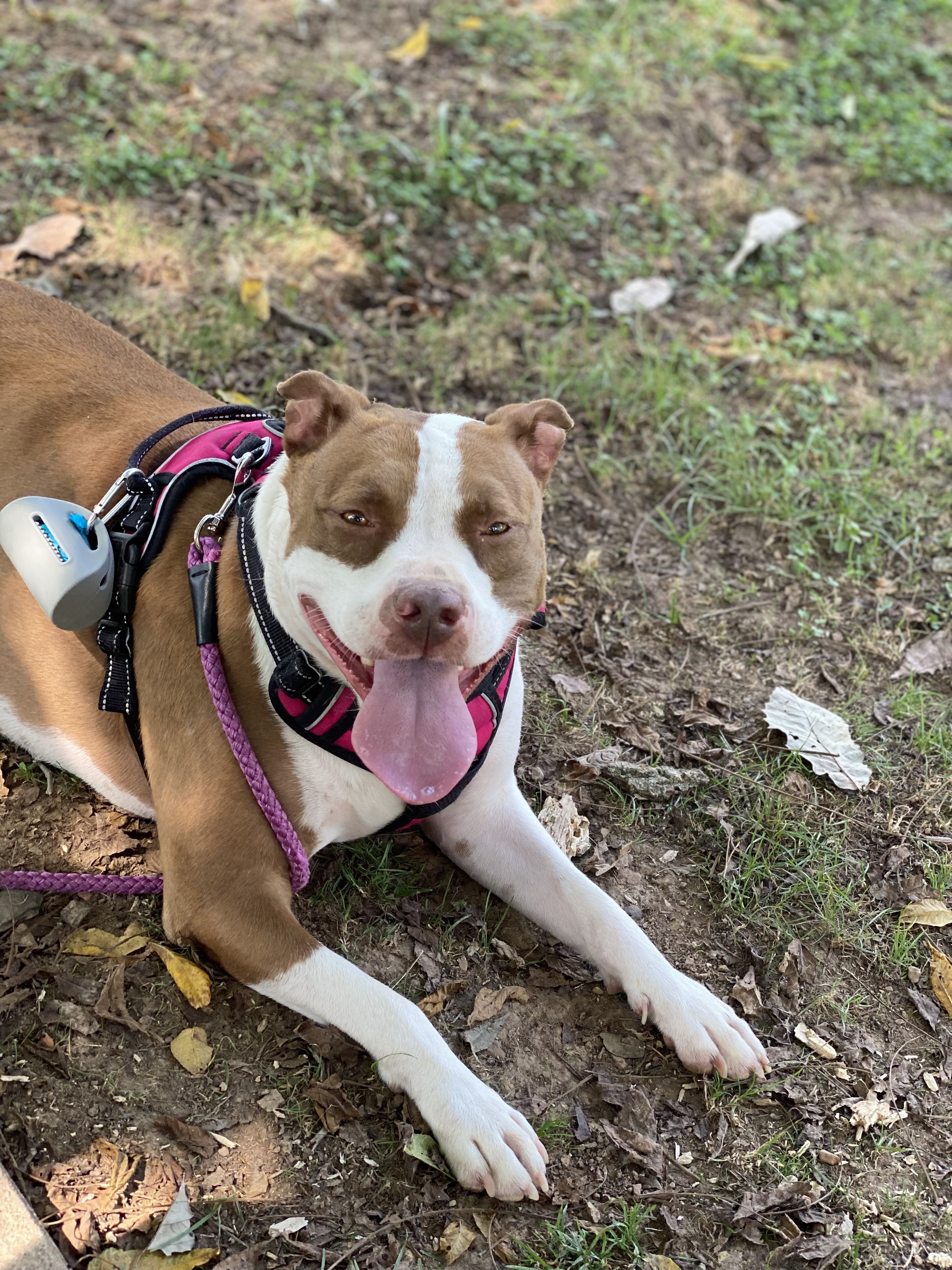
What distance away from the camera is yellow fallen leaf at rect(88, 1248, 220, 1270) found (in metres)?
2.48

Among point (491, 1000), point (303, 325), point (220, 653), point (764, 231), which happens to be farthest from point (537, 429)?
point (764, 231)

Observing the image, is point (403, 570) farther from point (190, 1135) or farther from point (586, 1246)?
point (586, 1246)

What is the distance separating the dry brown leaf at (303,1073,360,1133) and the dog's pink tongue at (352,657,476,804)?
0.71 m

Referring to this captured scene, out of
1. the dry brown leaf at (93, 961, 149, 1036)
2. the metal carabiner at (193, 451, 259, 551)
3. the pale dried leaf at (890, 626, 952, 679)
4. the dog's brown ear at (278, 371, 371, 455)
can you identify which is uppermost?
the dog's brown ear at (278, 371, 371, 455)

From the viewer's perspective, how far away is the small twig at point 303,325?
5.28 m

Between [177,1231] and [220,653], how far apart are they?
128 centimetres

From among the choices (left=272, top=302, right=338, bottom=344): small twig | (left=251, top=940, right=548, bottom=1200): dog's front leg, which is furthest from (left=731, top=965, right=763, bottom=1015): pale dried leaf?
(left=272, top=302, right=338, bottom=344): small twig

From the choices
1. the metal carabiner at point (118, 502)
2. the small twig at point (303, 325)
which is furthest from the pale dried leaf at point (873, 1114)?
the small twig at point (303, 325)

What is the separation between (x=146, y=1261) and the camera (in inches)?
98.1

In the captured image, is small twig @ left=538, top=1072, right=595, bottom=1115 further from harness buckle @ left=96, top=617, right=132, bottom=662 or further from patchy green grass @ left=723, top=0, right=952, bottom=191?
patchy green grass @ left=723, top=0, right=952, bottom=191

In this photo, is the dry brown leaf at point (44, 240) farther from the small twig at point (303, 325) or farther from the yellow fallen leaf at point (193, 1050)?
the yellow fallen leaf at point (193, 1050)

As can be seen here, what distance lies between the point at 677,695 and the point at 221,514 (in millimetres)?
1772

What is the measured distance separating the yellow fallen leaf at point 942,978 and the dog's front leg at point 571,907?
615 millimetres

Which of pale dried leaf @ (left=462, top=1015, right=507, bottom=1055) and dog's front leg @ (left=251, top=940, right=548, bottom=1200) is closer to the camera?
dog's front leg @ (left=251, top=940, right=548, bottom=1200)
